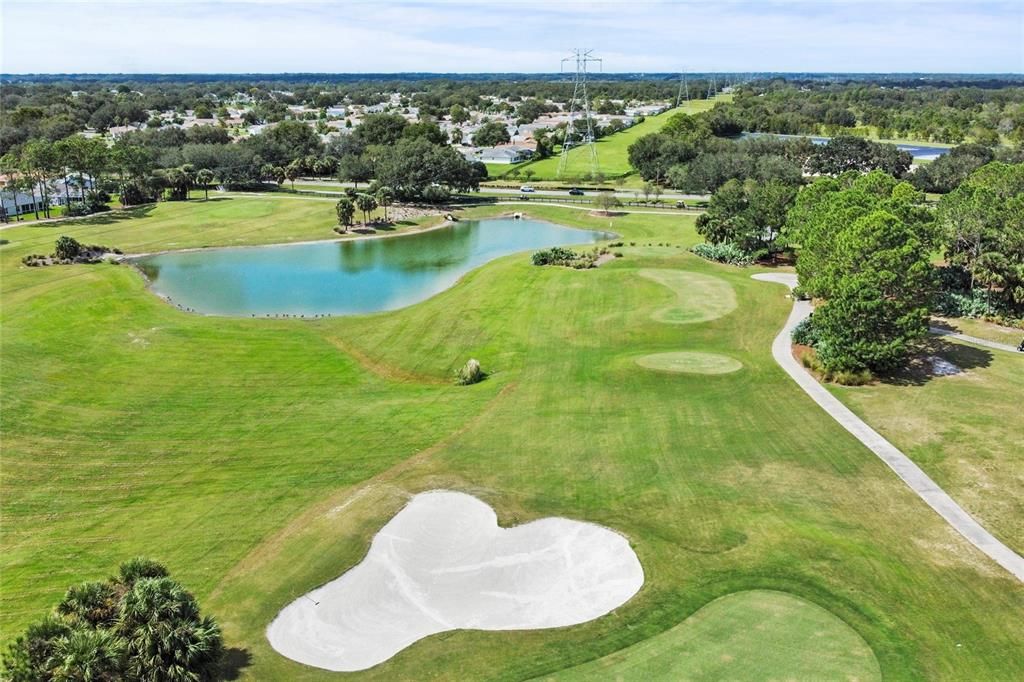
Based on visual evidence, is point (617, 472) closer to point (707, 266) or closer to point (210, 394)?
point (210, 394)

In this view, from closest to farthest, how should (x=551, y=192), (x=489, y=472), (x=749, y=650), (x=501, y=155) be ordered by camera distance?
(x=749, y=650) → (x=489, y=472) → (x=551, y=192) → (x=501, y=155)

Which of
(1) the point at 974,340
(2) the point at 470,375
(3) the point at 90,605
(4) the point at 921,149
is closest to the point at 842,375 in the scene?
(1) the point at 974,340

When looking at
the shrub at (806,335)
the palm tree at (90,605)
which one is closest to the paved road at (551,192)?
the shrub at (806,335)

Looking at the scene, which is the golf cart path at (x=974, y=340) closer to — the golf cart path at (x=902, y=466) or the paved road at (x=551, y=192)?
the golf cart path at (x=902, y=466)

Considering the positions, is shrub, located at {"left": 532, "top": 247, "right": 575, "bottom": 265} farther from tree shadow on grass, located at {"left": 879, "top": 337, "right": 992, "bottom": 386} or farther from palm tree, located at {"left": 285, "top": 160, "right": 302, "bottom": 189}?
palm tree, located at {"left": 285, "top": 160, "right": 302, "bottom": 189}

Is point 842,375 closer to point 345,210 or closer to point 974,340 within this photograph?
point 974,340

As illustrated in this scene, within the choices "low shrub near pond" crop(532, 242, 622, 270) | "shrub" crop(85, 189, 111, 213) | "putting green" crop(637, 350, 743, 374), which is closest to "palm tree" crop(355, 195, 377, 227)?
"low shrub near pond" crop(532, 242, 622, 270)
